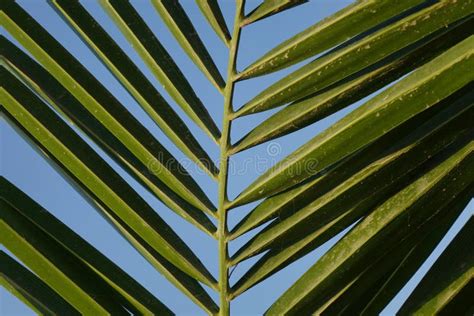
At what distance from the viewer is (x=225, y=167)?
3.89 feet

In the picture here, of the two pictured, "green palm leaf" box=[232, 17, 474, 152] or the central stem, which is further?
the central stem

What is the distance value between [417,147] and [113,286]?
0.51 meters

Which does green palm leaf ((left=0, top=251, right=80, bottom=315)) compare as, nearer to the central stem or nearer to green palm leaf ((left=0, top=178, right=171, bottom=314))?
green palm leaf ((left=0, top=178, right=171, bottom=314))

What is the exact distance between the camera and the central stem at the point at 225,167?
1.16m

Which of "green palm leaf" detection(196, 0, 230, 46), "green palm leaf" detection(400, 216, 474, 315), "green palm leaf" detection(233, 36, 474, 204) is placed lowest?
"green palm leaf" detection(400, 216, 474, 315)

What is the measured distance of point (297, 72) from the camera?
3.74 ft

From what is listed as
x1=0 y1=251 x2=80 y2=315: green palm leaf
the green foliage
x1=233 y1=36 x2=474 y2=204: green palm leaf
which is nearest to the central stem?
the green foliage

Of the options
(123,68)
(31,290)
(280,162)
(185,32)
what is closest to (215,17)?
(185,32)

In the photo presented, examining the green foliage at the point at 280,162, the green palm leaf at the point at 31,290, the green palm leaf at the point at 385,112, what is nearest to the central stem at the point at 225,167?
the green foliage at the point at 280,162

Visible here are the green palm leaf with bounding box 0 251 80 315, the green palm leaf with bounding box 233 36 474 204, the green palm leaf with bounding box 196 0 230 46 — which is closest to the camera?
the green palm leaf with bounding box 233 36 474 204

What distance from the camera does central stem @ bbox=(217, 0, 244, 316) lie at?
3.80 feet

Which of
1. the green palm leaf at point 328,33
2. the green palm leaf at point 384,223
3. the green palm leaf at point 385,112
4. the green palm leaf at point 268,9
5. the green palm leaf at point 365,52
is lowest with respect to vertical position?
the green palm leaf at point 384,223

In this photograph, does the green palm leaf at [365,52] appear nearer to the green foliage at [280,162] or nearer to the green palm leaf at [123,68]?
the green foliage at [280,162]

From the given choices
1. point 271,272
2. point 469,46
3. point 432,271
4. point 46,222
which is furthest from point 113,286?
point 469,46
